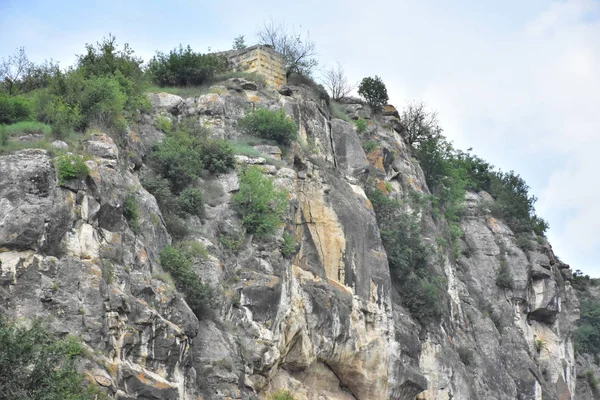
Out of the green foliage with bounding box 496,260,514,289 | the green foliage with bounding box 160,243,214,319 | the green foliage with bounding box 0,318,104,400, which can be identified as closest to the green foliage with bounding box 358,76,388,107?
the green foliage with bounding box 496,260,514,289

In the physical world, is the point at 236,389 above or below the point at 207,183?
below

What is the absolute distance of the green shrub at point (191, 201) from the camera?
30328mm

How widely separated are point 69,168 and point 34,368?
6.50 m

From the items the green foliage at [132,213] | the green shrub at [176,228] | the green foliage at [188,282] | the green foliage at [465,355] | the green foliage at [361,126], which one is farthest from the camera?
the green foliage at [361,126]

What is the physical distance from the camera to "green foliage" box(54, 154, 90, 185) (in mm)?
24188

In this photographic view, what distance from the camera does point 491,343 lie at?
4219 cm

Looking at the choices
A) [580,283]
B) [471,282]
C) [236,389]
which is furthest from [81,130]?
[580,283]

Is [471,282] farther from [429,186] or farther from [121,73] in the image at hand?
[121,73]

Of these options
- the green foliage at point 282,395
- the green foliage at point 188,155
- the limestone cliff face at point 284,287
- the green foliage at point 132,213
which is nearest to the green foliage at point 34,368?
the limestone cliff face at point 284,287

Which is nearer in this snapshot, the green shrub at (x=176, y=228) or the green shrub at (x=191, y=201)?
the green shrub at (x=176, y=228)

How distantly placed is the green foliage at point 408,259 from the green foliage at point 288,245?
7.16 metres

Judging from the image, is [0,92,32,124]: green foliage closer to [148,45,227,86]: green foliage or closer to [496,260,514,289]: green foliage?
[148,45,227,86]: green foliage

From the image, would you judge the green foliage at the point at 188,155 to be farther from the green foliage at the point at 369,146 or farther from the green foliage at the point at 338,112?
the green foliage at the point at 338,112

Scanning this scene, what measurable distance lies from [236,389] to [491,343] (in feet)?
63.0
